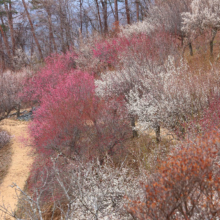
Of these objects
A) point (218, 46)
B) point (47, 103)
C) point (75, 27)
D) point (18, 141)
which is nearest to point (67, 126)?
point (47, 103)

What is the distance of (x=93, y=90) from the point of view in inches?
448

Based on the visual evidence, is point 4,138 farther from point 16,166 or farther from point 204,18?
point 204,18

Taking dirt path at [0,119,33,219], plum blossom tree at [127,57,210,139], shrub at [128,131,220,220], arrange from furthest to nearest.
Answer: dirt path at [0,119,33,219] → plum blossom tree at [127,57,210,139] → shrub at [128,131,220,220]

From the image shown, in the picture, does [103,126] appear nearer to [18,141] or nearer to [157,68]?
[157,68]

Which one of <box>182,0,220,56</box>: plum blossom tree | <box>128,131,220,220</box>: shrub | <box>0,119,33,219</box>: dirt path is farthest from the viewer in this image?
<box>182,0,220,56</box>: plum blossom tree

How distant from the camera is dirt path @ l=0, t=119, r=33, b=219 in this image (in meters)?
9.34

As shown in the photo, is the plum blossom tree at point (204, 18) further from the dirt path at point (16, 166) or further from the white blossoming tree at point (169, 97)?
the dirt path at point (16, 166)

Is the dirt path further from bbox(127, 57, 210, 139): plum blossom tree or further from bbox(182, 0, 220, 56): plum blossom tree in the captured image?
bbox(182, 0, 220, 56): plum blossom tree

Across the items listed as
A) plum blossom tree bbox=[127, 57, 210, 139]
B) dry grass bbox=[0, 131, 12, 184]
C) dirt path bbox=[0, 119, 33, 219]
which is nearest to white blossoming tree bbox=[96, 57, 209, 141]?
plum blossom tree bbox=[127, 57, 210, 139]

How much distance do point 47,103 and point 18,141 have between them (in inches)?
157

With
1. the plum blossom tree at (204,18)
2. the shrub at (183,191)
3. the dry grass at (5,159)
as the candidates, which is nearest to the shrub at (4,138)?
the dry grass at (5,159)

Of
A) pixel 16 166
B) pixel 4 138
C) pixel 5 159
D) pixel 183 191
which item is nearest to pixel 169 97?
pixel 183 191

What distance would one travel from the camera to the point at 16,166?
11484mm

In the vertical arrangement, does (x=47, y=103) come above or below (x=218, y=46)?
below
